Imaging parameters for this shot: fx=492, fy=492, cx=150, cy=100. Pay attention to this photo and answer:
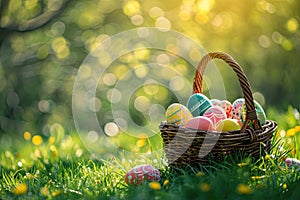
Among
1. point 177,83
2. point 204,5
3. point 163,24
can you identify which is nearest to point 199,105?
point 204,5

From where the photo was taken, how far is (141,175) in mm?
2609

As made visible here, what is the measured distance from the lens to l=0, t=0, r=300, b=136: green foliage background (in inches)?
246

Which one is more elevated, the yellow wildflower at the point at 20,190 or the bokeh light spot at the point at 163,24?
the yellow wildflower at the point at 20,190

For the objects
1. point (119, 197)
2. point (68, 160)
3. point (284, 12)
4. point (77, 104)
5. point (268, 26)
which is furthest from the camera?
point (77, 104)

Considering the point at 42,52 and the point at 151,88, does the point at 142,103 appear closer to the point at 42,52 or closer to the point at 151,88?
the point at 151,88

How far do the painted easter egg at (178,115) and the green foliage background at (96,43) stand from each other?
3280 mm

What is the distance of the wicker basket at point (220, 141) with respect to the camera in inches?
100.0

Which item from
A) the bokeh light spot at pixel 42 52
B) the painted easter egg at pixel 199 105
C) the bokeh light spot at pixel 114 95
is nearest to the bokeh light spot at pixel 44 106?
the bokeh light spot at pixel 114 95

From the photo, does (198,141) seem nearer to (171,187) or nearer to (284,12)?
(171,187)

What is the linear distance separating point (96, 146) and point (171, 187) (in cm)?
175

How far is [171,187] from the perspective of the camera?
2.49 m

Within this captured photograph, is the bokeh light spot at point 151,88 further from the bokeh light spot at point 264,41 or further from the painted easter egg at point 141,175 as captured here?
the painted easter egg at point 141,175

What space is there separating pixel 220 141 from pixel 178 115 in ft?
1.05

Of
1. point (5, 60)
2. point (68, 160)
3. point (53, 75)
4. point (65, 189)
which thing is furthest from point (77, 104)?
point (65, 189)
